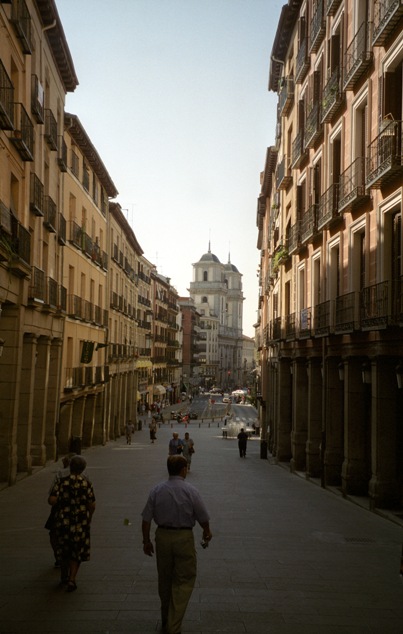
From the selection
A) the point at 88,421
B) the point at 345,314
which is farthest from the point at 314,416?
the point at 88,421

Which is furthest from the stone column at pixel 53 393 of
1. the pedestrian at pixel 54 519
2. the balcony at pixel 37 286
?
the pedestrian at pixel 54 519

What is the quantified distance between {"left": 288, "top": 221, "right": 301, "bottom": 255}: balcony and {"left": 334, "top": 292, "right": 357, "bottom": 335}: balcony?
738cm

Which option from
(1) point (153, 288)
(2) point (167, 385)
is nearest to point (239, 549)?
(1) point (153, 288)

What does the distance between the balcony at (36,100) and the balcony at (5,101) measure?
3877 mm

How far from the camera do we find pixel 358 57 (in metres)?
18.5

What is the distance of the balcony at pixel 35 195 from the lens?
71.6ft

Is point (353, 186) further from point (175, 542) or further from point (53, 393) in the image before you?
point (175, 542)

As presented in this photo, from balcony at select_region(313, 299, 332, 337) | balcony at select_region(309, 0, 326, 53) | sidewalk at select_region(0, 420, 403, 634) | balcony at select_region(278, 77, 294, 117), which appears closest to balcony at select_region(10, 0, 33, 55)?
balcony at select_region(309, 0, 326, 53)

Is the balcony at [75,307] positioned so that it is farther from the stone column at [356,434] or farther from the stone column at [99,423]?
the stone column at [356,434]

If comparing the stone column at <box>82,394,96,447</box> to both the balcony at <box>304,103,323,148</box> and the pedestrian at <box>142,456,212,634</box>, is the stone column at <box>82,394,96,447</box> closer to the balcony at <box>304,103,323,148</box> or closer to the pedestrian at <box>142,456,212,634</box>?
the balcony at <box>304,103,323,148</box>

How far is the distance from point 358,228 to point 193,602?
13.3m

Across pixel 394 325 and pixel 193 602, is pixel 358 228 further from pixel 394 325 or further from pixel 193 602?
pixel 193 602

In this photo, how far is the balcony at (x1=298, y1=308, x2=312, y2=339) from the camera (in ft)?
82.8

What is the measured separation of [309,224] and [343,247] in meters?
4.84
